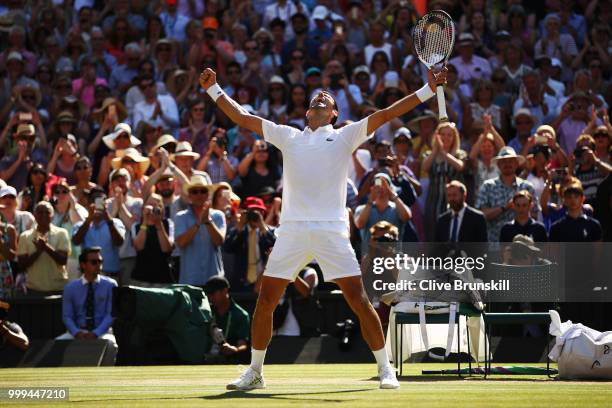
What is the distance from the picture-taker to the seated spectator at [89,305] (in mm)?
16203

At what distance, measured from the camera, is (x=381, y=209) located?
17406mm

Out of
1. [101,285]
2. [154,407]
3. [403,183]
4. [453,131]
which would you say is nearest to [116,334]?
[101,285]

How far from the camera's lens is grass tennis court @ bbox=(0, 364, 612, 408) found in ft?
32.2

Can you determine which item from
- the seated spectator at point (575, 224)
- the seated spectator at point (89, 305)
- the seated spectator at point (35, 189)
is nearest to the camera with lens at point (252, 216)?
the seated spectator at point (89, 305)

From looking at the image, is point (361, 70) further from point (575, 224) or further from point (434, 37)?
point (434, 37)

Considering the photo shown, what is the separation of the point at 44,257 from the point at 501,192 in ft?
18.6

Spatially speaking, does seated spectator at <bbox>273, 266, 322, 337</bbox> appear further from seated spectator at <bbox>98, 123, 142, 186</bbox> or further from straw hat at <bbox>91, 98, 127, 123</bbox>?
straw hat at <bbox>91, 98, 127, 123</bbox>

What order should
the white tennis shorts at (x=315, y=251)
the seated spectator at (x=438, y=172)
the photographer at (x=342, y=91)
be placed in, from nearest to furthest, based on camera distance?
the white tennis shorts at (x=315, y=251), the seated spectator at (x=438, y=172), the photographer at (x=342, y=91)

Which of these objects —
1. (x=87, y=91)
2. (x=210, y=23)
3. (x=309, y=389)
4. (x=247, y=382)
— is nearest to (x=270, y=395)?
(x=247, y=382)

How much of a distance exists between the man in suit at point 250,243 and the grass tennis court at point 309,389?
3270mm

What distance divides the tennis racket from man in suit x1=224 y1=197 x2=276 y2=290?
585 cm

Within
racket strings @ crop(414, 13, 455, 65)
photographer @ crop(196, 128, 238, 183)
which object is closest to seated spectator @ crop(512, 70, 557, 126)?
photographer @ crop(196, 128, 238, 183)

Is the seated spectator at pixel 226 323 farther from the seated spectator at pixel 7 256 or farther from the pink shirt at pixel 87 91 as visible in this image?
the pink shirt at pixel 87 91

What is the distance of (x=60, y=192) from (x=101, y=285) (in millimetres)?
1975
